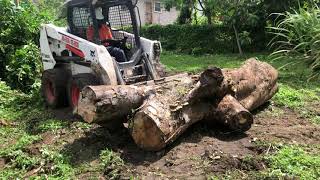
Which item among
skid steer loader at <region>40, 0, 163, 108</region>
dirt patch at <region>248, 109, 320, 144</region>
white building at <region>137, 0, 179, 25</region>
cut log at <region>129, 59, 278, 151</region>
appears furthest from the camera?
white building at <region>137, 0, 179, 25</region>

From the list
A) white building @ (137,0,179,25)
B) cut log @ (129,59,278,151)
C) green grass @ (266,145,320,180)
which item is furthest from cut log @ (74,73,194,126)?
white building @ (137,0,179,25)

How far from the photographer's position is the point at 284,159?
4.97 meters

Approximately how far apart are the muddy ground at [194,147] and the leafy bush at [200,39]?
1010 cm

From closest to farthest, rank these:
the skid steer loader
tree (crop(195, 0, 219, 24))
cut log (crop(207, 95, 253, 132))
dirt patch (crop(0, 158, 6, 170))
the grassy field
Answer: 1. the grassy field
2. dirt patch (crop(0, 158, 6, 170))
3. cut log (crop(207, 95, 253, 132))
4. the skid steer loader
5. tree (crop(195, 0, 219, 24))

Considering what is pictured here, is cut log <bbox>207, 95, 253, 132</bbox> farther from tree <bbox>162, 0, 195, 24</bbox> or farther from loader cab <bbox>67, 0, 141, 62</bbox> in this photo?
tree <bbox>162, 0, 195, 24</bbox>

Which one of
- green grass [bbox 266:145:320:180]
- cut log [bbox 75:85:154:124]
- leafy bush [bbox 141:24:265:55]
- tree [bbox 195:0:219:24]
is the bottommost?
leafy bush [bbox 141:24:265:55]

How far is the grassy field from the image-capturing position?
4891 mm

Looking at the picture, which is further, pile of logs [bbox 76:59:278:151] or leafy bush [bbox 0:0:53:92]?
leafy bush [bbox 0:0:53:92]

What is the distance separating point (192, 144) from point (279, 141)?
1.11 meters

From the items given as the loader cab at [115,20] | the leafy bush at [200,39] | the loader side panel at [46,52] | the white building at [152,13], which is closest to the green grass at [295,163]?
the loader cab at [115,20]

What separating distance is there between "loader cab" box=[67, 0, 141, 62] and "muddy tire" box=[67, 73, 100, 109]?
2.38ft

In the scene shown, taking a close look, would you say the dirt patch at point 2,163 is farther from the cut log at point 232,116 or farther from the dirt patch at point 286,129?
the dirt patch at point 286,129

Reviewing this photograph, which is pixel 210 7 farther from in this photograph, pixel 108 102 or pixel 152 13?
pixel 152 13

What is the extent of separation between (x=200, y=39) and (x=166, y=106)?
13.4 m
